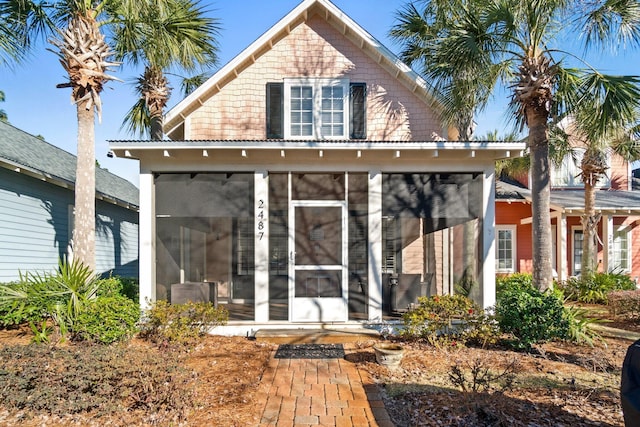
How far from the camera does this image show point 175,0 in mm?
9562

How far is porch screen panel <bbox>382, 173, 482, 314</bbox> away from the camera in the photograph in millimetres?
7905

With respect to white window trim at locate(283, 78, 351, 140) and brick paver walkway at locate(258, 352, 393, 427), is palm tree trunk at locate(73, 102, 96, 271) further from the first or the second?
brick paver walkway at locate(258, 352, 393, 427)

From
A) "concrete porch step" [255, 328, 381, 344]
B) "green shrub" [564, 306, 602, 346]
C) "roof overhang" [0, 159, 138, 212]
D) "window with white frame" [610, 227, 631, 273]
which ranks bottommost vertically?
"concrete porch step" [255, 328, 381, 344]

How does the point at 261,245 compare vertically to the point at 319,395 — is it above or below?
above

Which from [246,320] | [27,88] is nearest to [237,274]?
[246,320]

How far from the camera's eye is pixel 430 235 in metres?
11.0

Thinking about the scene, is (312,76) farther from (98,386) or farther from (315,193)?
(98,386)

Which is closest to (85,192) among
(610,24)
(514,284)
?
(514,284)

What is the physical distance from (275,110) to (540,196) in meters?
6.56

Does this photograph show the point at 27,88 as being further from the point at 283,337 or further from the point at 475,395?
the point at 475,395

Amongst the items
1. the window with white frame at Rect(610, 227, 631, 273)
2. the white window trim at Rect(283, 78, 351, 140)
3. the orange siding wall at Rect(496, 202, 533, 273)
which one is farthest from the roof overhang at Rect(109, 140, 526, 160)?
the window with white frame at Rect(610, 227, 631, 273)

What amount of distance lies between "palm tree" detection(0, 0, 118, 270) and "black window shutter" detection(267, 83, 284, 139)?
12.0 feet

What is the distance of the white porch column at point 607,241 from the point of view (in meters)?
13.8

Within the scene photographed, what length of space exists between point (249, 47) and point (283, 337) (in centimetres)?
719
